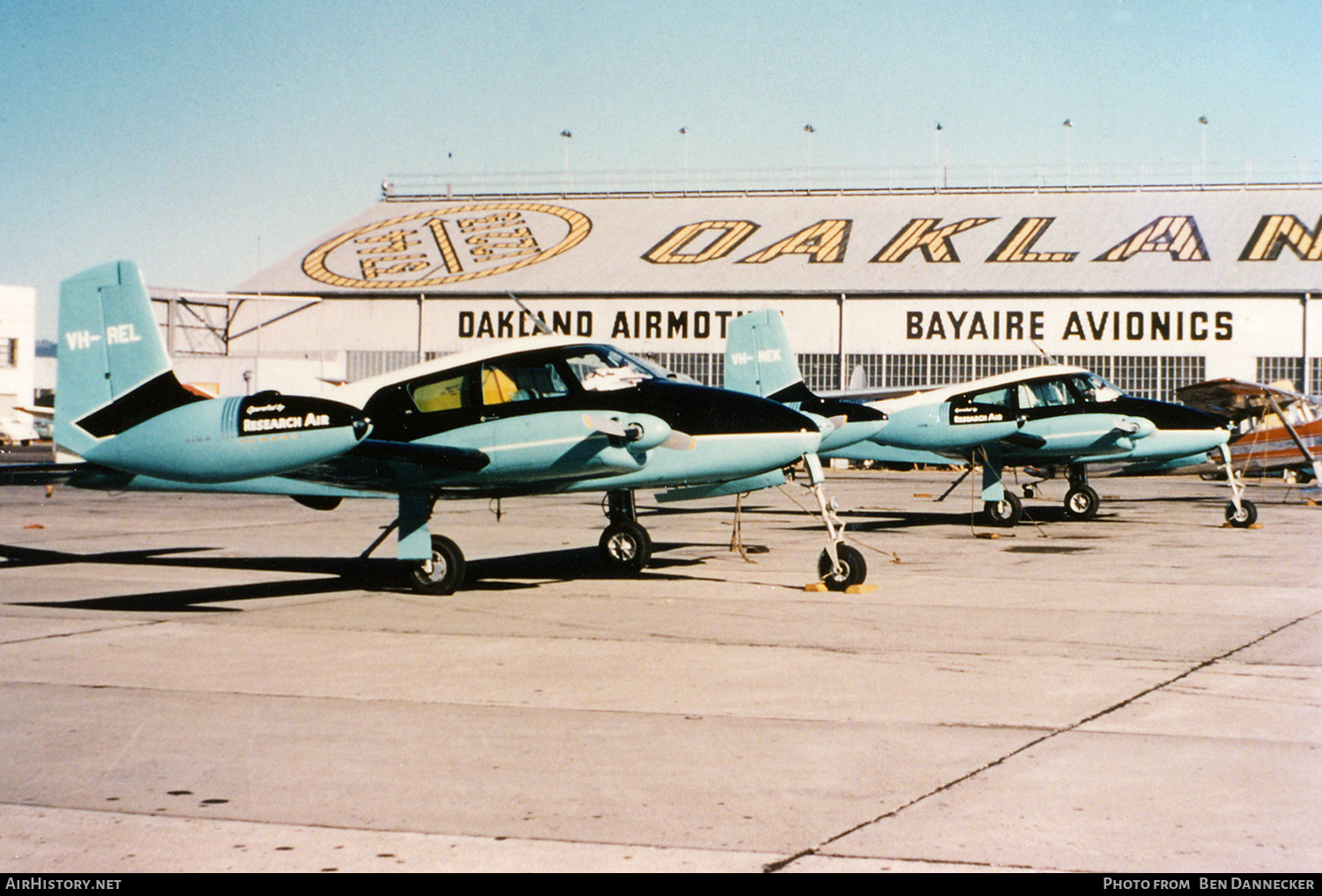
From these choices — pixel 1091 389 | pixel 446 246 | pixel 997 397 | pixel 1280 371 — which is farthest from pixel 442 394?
pixel 446 246

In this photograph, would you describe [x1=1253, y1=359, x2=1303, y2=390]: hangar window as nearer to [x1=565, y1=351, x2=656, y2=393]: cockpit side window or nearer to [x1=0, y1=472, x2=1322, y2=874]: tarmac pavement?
[x1=0, y1=472, x2=1322, y2=874]: tarmac pavement

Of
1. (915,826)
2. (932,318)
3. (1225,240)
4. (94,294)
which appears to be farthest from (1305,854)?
(1225,240)

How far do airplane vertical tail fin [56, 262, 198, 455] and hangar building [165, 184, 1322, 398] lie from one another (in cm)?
3736

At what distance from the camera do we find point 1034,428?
22234 millimetres

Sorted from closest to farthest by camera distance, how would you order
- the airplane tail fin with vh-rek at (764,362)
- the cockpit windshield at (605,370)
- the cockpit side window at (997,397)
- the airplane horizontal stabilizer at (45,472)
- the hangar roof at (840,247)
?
the airplane horizontal stabilizer at (45,472)
the cockpit windshield at (605,370)
the airplane tail fin with vh-rek at (764,362)
the cockpit side window at (997,397)
the hangar roof at (840,247)

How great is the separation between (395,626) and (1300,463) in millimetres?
23650

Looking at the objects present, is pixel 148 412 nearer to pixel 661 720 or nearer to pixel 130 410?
pixel 130 410

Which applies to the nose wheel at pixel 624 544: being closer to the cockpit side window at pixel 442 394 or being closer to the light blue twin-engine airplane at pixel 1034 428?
the cockpit side window at pixel 442 394

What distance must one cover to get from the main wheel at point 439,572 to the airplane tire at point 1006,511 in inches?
474

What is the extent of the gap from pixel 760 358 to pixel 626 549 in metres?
4.53

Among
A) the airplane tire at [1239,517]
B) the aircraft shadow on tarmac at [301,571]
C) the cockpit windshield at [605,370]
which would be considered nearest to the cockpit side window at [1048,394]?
the airplane tire at [1239,517]

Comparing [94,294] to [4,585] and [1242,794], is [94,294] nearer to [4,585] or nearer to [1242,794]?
[4,585]

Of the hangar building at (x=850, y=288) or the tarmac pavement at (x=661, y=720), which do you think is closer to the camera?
the tarmac pavement at (x=661, y=720)

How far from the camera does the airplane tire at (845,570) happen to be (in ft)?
43.3
